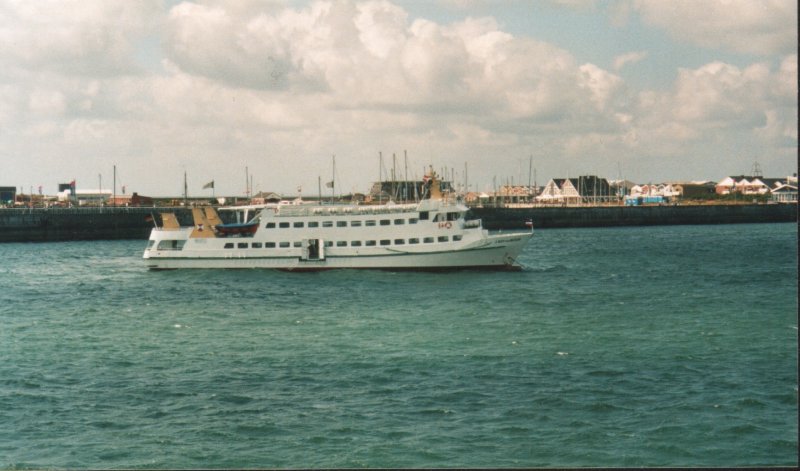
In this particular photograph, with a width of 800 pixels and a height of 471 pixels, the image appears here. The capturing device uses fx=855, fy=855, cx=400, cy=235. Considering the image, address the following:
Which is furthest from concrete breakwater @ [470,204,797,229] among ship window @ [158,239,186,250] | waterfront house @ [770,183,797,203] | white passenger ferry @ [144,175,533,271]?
ship window @ [158,239,186,250]

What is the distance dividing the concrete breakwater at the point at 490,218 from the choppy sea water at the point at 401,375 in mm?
57764

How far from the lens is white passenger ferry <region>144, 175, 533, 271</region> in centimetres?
6125

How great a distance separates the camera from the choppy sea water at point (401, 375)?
67.8 ft

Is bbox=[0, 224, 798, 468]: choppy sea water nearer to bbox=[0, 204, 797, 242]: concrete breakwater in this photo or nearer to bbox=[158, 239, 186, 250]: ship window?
bbox=[158, 239, 186, 250]: ship window

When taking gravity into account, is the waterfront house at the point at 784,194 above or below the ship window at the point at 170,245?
above

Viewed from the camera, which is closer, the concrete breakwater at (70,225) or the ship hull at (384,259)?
the ship hull at (384,259)

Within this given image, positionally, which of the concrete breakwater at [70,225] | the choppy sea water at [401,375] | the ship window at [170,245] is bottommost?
the choppy sea water at [401,375]

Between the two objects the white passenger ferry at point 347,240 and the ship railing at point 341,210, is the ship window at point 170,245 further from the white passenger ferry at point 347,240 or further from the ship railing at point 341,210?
the ship railing at point 341,210

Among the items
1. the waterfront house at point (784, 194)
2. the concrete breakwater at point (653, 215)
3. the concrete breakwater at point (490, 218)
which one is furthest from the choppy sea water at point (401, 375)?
the waterfront house at point (784, 194)

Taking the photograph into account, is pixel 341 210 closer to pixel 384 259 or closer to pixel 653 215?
pixel 384 259

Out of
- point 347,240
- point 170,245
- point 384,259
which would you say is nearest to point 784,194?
point 384,259

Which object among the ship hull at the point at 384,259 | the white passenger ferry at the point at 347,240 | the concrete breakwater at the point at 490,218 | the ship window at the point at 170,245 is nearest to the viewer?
the white passenger ferry at the point at 347,240

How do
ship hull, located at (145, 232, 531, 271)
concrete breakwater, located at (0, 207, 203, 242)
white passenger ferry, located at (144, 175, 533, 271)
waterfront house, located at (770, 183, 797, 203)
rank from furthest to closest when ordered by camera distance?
waterfront house, located at (770, 183, 797, 203), concrete breakwater, located at (0, 207, 203, 242), ship hull, located at (145, 232, 531, 271), white passenger ferry, located at (144, 175, 533, 271)

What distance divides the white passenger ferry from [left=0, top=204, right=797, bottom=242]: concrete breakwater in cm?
3387
